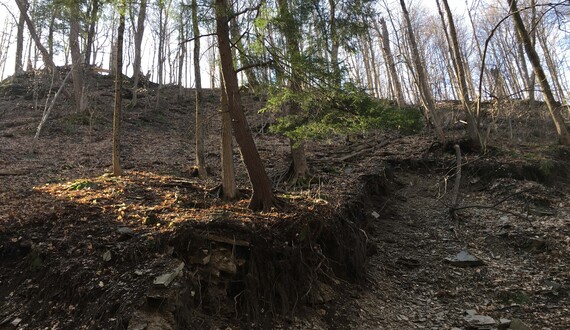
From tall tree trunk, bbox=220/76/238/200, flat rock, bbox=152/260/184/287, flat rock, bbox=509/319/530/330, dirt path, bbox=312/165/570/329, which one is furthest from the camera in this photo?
tall tree trunk, bbox=220/76/238/200

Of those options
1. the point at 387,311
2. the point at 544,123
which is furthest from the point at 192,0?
the point at 544,123

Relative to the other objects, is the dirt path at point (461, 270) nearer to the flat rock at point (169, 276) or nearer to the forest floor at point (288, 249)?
the forest floor at point (288, 249)

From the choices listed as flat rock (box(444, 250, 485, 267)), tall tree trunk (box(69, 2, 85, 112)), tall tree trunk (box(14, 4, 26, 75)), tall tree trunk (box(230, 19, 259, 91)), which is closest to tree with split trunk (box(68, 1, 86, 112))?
tall tree trunk (box(69, 2, 85, 112))

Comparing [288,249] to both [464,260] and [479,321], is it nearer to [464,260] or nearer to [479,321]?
[479,321]

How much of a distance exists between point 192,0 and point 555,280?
789 centimetres

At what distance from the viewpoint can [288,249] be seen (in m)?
5.65

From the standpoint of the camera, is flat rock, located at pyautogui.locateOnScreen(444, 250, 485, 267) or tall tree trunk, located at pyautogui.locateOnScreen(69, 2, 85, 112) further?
tall tree trunk, located at pyautogui.locateOnScreen(69, 2, 85, 112)

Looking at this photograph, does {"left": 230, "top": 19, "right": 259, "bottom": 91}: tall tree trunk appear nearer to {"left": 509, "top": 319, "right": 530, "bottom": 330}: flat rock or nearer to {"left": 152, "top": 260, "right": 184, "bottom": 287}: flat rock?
{"left": 152, "top": 260, "right": 184, "bottom": 287}: flat rock

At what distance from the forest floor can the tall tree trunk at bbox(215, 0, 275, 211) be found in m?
0.41

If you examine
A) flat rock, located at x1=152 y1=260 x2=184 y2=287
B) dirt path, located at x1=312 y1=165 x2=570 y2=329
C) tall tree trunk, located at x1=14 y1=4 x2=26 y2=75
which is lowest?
dirt path, located at x1=312 y1=165 x2=570 y2=329

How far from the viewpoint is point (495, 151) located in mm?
12570

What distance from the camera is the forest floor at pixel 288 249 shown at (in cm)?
444

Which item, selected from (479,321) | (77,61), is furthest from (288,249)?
(77,61)

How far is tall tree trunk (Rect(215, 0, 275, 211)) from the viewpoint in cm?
611
